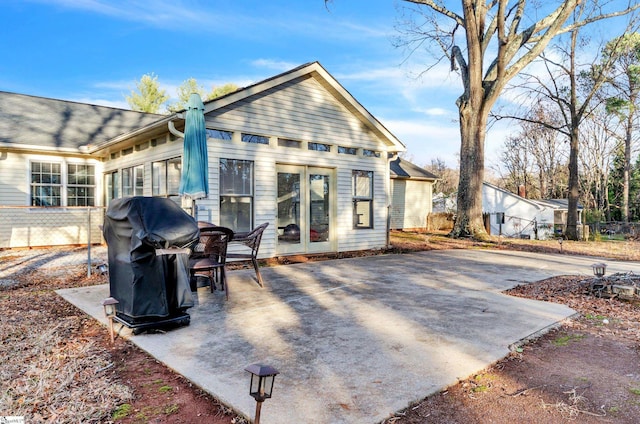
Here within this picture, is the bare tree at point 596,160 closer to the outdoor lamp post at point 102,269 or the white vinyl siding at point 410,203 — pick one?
the white vinyl siding at point 410,203

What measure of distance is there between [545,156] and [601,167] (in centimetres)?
432

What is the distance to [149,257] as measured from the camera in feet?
11.2

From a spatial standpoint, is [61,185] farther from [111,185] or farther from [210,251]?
[210,251]

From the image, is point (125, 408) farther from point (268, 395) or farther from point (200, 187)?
point (200, 187)

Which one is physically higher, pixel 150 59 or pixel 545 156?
pixel 150 59

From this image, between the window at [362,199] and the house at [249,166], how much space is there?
3 cm

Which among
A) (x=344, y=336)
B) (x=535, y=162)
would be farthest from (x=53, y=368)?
(x=535, y=162)

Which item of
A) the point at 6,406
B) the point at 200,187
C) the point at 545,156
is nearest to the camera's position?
the point at 6,406

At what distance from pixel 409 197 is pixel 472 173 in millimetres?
6139

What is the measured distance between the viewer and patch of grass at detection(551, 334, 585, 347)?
3.34 m

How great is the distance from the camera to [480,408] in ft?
7.29

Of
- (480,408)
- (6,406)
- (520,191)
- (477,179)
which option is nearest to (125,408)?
(6,406)

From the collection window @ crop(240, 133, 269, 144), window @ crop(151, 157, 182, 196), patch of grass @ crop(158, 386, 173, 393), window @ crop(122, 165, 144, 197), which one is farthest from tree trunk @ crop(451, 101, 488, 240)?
patch of grass @ crop(158, 386, 173, 393)

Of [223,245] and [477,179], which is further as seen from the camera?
[477,179]
